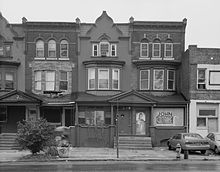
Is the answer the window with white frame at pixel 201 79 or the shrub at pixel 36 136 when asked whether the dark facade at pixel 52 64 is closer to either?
the shrub at pixel 36 136

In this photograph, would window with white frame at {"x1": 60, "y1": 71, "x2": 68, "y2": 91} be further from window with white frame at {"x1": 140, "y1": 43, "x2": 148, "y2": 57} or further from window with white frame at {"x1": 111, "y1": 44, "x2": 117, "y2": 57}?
window with white frame at {"x1": 140, "y1": 43, "x2": 148, "y2": 57}

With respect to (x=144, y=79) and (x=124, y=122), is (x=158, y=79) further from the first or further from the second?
→ (x=124, y=122)

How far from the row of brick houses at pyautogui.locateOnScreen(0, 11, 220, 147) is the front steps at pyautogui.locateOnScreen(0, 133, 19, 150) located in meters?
2.21

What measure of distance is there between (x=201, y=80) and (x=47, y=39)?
43.9ft

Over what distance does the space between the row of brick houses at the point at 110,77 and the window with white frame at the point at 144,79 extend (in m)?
0.08

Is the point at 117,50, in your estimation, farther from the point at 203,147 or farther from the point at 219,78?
the point at 203,147

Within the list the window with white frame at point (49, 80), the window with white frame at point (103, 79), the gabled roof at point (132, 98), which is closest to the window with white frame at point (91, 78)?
the window with white frame at point (103, 79)

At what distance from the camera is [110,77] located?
1282 inches

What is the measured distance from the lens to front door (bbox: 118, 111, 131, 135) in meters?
31.6

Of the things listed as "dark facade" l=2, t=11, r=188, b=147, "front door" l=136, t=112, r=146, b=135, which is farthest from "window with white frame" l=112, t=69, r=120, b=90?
"front door" l=136, t=112, r=146, b=135

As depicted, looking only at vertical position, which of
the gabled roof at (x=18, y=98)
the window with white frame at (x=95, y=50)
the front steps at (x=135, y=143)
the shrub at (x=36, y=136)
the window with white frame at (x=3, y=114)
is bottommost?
the front steps at (x=135, y=143)

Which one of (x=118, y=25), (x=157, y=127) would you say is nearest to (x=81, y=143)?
(x=157, y=127)

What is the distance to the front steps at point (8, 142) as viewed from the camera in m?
28.4

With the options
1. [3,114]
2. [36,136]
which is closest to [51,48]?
[3,114]
